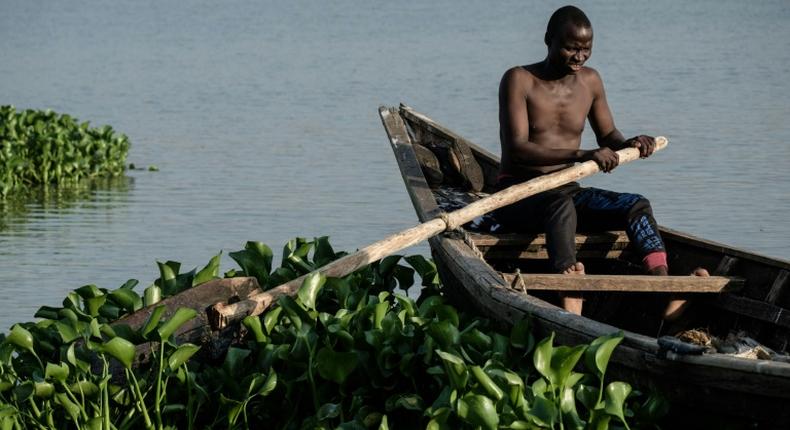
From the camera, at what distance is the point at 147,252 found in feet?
30.3

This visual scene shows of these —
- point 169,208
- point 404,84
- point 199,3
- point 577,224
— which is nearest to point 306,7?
point 199,3

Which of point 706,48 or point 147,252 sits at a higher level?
point 706,48

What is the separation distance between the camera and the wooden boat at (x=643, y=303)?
155 inches

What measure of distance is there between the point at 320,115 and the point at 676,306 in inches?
420

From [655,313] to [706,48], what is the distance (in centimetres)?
1741

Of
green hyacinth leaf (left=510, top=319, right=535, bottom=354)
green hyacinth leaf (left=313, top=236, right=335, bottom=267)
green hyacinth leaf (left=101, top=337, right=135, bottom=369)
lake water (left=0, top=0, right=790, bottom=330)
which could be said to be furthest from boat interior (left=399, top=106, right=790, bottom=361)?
lake water (left=0, top=0, right=790, bottom=330)

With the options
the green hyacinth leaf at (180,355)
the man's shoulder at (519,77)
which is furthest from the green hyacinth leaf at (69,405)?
the man's shoulder at (519,77)

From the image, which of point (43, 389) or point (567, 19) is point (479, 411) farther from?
point (567, 19)

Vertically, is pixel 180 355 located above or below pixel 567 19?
below

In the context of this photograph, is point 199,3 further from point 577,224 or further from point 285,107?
point 577,224

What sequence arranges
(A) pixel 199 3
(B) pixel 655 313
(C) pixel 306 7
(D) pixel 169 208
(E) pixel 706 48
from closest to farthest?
(B) pixel 655 313, (D) pixel 169 208, (E) pixel 706 48, (C) pixel 306 7, (A) pixel 199 3

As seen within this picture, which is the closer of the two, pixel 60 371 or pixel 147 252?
pixel 60 371

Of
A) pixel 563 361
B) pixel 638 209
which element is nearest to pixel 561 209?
pixel 638 209

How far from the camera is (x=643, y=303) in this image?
18.5 feet
